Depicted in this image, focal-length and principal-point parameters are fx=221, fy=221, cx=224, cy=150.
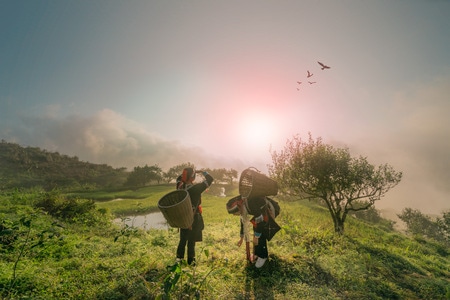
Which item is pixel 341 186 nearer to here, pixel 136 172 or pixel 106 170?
pixel 136 172

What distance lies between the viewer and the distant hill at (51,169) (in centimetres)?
6706

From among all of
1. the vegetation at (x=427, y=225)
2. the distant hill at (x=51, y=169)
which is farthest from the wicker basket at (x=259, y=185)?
the vegetation at (x=427, y=225)

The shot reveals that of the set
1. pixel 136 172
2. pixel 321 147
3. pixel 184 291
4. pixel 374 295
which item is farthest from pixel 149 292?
pixel 136 172

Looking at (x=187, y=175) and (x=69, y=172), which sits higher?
(x=187, y=175)

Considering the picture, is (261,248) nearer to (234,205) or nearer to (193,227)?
(234,205)

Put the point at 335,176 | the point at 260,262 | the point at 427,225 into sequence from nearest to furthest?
the point at 260,262 → the point at 335,176 → the point at 427,225

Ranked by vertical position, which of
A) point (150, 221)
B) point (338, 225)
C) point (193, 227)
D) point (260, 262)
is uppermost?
point (193, 227)

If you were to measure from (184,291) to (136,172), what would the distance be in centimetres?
7646

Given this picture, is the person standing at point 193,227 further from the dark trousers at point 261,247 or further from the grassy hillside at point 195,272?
the dark trousers at point 261,247

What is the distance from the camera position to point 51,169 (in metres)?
83.6

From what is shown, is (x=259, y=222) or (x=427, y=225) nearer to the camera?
(x=259, y=222)

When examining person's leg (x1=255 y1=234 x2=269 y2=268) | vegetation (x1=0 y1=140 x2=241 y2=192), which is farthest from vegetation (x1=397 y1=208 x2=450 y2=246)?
person's leg (x1=255 y1=234 x2=269 y2=268)

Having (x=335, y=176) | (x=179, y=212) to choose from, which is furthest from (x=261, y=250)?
(x=335, y=176)

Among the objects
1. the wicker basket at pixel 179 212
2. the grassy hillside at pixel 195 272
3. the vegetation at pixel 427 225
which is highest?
the wicker basket at pixel 179 212
